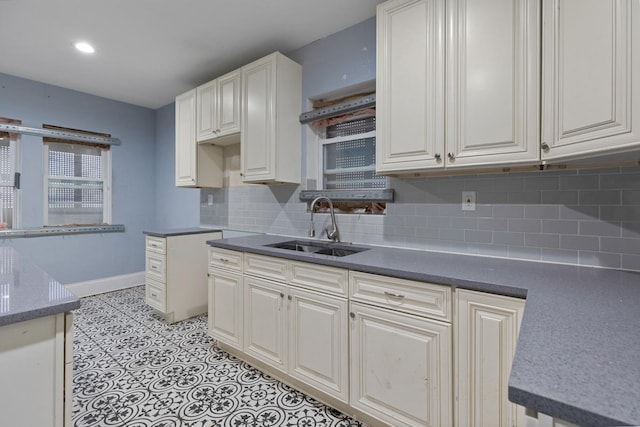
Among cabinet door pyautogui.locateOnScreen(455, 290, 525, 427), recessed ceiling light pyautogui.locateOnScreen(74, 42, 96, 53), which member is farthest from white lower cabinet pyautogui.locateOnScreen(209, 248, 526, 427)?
recessed ceiling light pyautogui.locateOnScreen(74, 42, 96, 53)

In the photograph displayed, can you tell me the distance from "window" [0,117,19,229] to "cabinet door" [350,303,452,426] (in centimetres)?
399

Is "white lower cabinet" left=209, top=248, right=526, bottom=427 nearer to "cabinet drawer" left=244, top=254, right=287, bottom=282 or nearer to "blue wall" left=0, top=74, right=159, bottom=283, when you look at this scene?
"cabinet drawer" left=244, top=254, right=287, bottom=282

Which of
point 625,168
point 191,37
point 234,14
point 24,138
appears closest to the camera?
point 625,168

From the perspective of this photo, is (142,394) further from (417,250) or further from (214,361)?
(417,250)

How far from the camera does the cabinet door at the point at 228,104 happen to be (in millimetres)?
2729

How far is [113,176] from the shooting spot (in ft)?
13.4

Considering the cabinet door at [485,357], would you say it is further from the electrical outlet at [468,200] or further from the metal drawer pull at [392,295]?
the electrical outlet at [468,200]

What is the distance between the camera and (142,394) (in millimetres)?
1902

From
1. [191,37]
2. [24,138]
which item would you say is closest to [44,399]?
[191,37]

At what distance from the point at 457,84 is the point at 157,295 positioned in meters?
3.10

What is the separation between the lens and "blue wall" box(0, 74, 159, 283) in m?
3.40

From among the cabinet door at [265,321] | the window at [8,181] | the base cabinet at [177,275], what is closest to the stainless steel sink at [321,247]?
the cabinet door at [265,321]

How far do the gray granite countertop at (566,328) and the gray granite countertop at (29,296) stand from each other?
1129mm

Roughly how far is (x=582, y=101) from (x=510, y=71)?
1.18 ft
